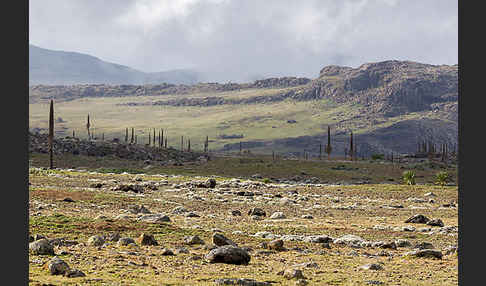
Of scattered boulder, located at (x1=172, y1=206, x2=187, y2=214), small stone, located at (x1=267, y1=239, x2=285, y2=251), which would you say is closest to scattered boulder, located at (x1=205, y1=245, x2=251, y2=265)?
small stone, located at (x1=267, y1=239, x2=285, y2=251)

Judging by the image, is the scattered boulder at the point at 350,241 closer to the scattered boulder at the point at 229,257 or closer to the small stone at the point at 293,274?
the scattered boulder at the point at 229,257

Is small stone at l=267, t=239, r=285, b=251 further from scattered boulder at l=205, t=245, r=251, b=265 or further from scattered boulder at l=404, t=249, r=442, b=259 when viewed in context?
scattered boulder at l=404, t=249, r=442, b=259

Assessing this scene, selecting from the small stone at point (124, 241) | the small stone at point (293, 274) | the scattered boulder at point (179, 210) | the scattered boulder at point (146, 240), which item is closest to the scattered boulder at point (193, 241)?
the scattered boulder at point (146, 240)

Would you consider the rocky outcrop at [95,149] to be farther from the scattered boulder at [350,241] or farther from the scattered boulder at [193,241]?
the scattered boulder at [350,241]

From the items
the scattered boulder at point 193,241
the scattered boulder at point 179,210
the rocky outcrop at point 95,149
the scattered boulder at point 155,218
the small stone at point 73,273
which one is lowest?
the scattered boulder at point 179,210

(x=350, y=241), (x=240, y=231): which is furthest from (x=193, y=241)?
(x=350, y=241)

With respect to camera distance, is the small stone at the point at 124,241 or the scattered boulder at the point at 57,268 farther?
the small stone at the point at 124,241

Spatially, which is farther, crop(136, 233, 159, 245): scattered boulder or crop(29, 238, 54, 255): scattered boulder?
crop(136, 233, 159, 245): scattered boulder

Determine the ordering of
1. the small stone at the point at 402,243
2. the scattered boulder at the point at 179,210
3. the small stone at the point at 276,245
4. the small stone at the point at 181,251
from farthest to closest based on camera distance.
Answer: the scattered boulder at the point at 179,210
the small stone at the point at 402,243
the small stone at the point at 276,245
the small stone at the point at 181,251

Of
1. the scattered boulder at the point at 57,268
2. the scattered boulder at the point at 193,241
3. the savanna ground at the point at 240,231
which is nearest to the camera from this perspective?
the scattered boulder at the point at 57,268

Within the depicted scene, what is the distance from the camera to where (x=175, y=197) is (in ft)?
A: 126

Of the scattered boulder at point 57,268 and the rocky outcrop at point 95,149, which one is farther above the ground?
the rocky outcrop at point 95,149

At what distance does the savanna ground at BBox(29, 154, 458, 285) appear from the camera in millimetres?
14273

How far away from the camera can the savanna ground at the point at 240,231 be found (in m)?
14.3
